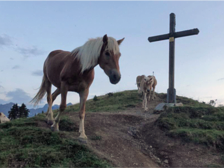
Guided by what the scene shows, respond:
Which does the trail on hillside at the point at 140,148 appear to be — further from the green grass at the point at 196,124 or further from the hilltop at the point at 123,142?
the green grass at the point at 196,124

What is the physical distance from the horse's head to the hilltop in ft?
5.00

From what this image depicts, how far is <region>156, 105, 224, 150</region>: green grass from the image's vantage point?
5.51 metres

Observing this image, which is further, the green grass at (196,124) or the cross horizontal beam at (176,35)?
the cross horizontal beam at (176,35)

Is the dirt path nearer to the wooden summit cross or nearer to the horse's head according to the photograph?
the horse's head

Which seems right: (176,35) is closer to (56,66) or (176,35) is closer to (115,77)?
(56,66)

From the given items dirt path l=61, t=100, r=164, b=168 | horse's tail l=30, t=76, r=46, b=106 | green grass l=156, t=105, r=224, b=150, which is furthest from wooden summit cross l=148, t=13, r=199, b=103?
horse's tail l=30, t=76, r=46, b=106

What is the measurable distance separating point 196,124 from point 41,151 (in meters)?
4.76

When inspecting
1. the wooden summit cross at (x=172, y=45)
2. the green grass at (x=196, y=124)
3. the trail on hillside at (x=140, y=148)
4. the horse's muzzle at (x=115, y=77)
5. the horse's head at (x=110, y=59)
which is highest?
the wooden summit cross at (x=172, y=45)

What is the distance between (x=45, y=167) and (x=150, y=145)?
3229 mm

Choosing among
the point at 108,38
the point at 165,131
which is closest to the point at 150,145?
the point at 165,131

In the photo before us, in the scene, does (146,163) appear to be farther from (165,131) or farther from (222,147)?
(222,147)

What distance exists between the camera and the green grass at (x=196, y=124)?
5512mm

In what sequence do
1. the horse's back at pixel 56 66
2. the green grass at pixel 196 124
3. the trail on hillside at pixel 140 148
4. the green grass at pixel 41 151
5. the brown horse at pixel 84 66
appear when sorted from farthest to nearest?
the green grass at pixel 196 124 → the horse's back at pixel 56 66 → the trail on hillside at pixel 140 148 → the brown horse at pixel 84 66 → the green grass at pixel 41 151

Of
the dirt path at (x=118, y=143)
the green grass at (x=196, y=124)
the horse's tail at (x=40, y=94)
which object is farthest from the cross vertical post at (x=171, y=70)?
the horse's tail at (x=40, y=94)
